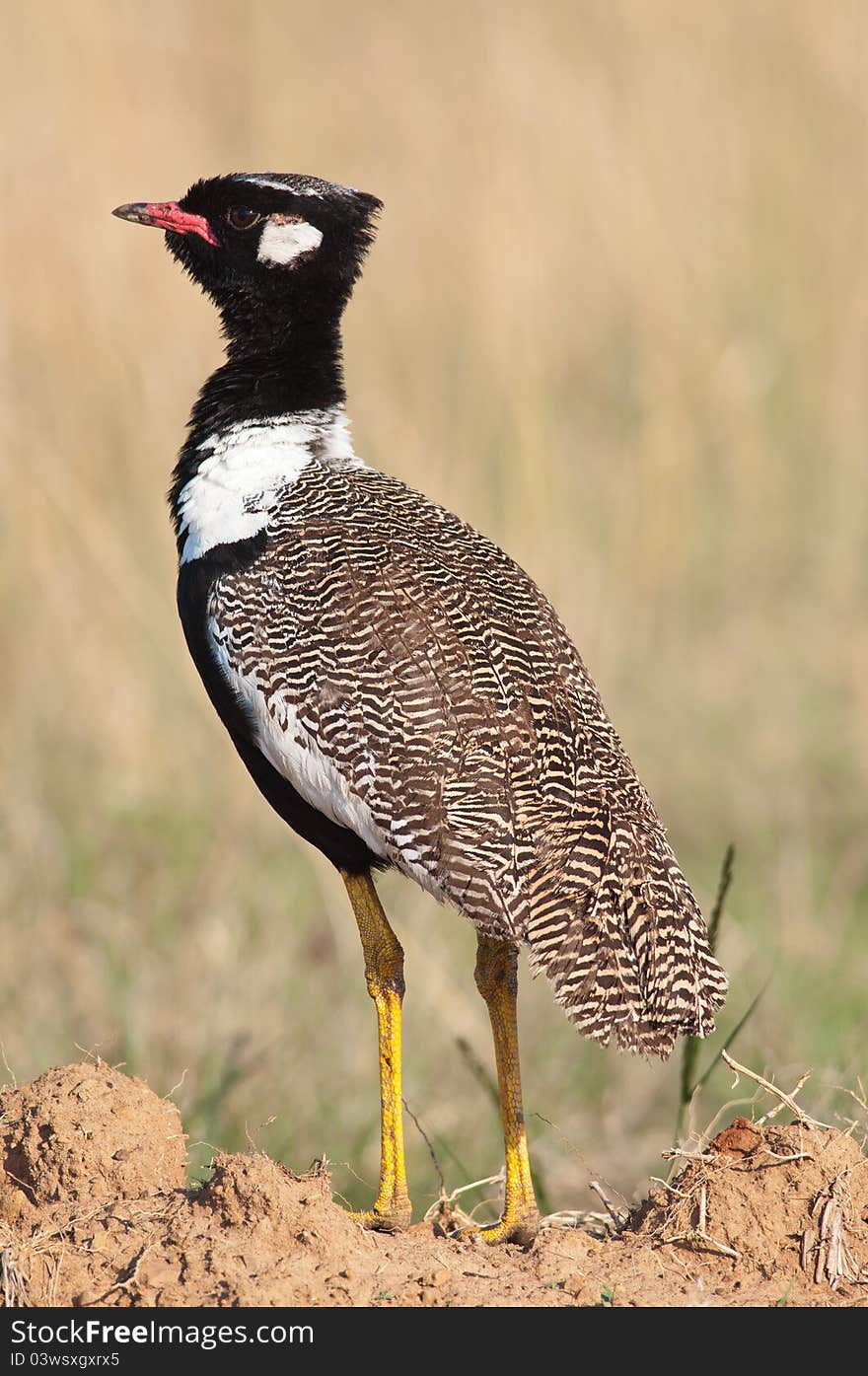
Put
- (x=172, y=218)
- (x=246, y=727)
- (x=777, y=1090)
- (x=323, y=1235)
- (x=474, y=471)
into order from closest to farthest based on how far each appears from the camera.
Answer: (x=323, y=1235)
(x=777, y=1090)
(x=246, y=727)
(x=172, y=218)
(x=474, y=471)

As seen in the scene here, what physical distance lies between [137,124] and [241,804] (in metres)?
3.47

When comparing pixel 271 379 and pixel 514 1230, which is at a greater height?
pixel 271 379

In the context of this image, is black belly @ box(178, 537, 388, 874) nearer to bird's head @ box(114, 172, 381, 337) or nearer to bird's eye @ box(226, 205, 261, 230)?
bird's head @ box(114, 172, 381, 337)

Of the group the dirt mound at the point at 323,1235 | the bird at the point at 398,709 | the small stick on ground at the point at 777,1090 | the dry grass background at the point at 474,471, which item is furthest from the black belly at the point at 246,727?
the dry grass background at the point at 474,471

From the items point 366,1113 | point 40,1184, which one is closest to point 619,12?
point 366,1113

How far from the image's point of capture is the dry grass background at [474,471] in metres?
7.25

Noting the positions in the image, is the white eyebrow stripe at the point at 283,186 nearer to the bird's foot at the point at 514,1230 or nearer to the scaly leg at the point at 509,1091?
the scaly leg at the point at 509,1091

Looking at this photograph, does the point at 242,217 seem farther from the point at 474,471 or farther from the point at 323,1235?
the point at 474,471

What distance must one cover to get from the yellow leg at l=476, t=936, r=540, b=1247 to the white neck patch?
131 cm

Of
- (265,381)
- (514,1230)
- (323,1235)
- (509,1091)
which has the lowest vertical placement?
(514,1230)

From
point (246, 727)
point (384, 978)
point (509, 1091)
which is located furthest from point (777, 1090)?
point (246, 727)

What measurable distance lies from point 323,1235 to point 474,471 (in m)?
6.09

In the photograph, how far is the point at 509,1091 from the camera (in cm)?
432

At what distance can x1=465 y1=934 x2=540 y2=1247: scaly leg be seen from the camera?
417 cm
